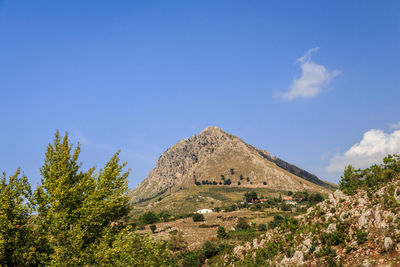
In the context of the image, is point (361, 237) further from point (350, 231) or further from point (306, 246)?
point (306, 246)

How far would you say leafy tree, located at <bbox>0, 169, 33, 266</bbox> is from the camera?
19953mm

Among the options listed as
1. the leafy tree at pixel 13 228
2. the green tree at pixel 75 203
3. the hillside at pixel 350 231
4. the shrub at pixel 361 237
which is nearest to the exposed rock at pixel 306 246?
the hillside at pixel 350 231

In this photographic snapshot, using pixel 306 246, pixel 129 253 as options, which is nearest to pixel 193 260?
pixel 306 246

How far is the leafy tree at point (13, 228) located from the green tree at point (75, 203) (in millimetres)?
1111

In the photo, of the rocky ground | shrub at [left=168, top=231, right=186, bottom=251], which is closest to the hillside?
the rocky ground

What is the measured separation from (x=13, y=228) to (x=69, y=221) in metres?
3.92

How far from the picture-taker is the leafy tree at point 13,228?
1995 cm

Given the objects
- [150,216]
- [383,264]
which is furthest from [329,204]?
[150,216]

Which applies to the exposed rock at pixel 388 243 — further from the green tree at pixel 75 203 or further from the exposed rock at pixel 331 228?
the green tree at pixel 75 203

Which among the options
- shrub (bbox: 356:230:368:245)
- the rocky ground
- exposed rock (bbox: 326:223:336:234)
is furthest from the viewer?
exposed rock (bbox: 326:223:336:234)

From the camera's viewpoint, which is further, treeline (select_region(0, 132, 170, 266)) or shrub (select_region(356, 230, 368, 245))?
shrub (select_region(356, 230, 368, 245))

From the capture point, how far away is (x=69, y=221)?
22.3 meters

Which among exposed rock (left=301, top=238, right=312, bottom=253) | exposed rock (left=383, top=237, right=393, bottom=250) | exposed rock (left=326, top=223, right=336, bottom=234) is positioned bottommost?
exposed rock (left=301, top=238, right=312, bottom=253)

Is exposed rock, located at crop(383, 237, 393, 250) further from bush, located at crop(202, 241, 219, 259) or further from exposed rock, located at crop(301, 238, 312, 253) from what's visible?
bush, located at crop(202, 241, 219, 259)
